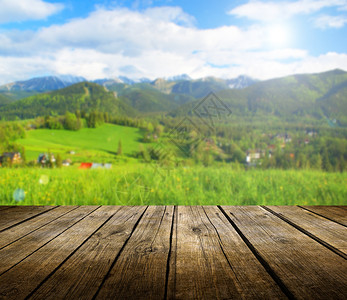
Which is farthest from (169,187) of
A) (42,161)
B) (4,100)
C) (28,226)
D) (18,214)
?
(4,100)

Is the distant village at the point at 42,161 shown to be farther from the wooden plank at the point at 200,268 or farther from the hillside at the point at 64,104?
the wooden plank at the point at 200,268

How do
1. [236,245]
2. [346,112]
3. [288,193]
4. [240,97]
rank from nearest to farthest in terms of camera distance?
[236,245] → [288,193] → [346,112] → [240,97]

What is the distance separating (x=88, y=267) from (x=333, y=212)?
2.10 meters

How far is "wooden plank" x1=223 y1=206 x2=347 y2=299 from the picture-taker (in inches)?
38.0

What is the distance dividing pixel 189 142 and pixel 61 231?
12.0 ft

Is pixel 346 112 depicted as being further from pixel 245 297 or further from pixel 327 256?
pixel 245 297

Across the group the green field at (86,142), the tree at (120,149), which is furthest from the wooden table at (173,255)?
the tree at (120,149)

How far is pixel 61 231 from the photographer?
1.70 metres

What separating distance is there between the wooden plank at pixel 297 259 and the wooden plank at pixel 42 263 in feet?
3.06

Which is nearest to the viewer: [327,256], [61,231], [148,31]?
[327,256]

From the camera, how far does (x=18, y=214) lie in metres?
2.19

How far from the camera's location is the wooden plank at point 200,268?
92 centimetres

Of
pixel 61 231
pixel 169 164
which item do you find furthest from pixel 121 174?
pixel 61 231

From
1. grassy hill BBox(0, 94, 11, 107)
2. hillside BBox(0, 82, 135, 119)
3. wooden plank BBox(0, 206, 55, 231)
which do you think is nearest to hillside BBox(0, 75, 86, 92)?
grassy hill BBox(0, 94, 11, 107)
